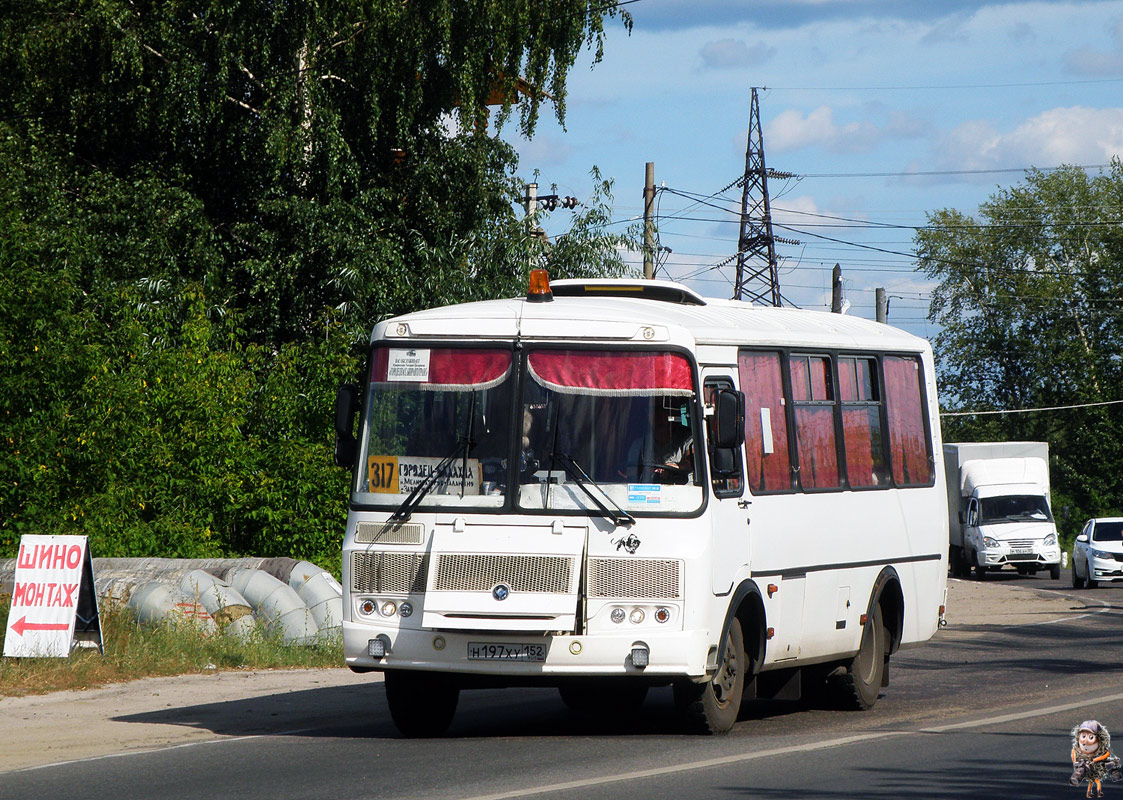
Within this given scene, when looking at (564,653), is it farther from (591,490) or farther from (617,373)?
(617,373)

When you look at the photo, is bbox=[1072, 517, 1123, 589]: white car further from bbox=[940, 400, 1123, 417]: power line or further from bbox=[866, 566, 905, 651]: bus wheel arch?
bbox=[940, 400, 1123, 417]: power line

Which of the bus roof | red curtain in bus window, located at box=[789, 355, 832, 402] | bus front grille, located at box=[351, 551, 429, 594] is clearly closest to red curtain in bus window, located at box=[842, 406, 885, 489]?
red curtain in bus window, located at box=[789, 355, 832, 402]

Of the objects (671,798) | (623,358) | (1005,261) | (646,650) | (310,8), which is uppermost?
(1005,261)

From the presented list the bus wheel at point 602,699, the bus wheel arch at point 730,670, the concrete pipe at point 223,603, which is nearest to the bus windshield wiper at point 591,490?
the bus wheel arch at point 730,670

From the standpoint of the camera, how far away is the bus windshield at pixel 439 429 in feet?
36.5

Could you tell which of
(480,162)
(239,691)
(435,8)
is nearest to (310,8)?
(435,8)

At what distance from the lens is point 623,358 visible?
1116 cm

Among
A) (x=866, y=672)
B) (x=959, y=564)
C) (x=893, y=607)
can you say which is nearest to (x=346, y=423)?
(x=866, y=672)

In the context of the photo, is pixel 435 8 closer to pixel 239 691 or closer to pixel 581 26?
pixel 581 26

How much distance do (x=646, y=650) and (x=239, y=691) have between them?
5.32 m

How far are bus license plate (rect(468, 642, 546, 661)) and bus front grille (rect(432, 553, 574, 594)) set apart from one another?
359 millimetres

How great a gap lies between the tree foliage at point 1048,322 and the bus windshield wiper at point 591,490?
70.1 m

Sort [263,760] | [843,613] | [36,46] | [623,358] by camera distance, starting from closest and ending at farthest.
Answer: [263,760], [623,358], [843,613], [36,46]

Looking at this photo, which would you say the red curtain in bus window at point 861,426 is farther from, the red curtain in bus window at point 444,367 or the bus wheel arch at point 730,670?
the red curtain in bus window at point 444,367
